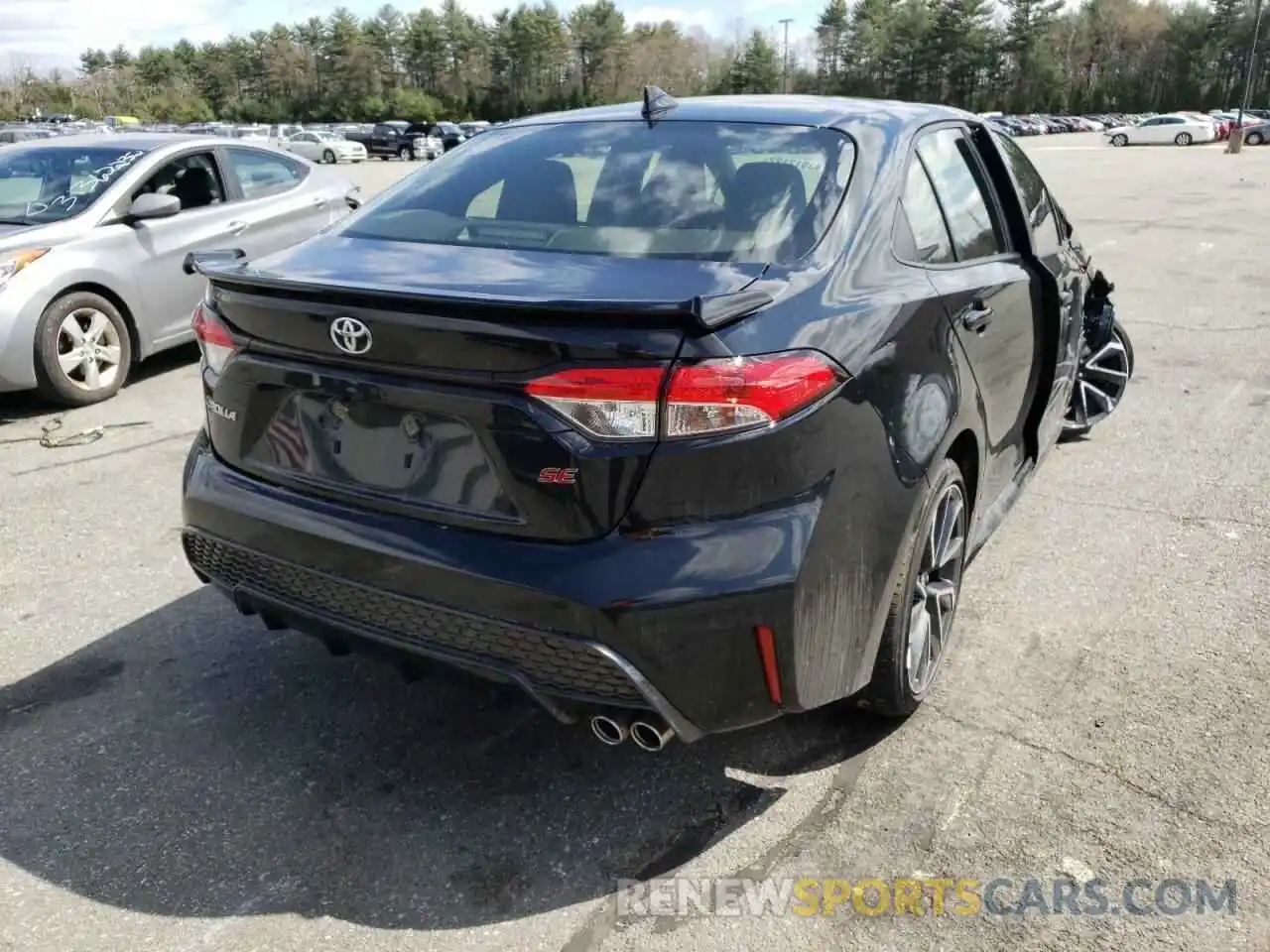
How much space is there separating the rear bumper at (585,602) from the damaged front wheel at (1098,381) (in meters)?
3.70

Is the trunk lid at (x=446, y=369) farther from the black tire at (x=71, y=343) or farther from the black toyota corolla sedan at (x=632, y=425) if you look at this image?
the black tire at (x=71, y=343)

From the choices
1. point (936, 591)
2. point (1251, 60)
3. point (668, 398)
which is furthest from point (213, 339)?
point (1251, 60)

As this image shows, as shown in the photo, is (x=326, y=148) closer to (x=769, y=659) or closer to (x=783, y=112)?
(x=783, y=112)

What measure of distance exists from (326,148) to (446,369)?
47.5 metres

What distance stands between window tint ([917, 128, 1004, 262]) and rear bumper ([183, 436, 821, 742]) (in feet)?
4.79

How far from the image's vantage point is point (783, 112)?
324cm

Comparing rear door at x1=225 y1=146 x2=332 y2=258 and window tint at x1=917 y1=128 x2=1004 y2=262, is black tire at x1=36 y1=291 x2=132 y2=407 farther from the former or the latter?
window tint at x1=917 y1=128 x2=1004 y2=262

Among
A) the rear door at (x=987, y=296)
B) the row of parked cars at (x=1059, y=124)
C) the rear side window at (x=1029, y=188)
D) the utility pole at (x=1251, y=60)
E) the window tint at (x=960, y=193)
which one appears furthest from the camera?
the row of parked cars at (x=1059, y=124)

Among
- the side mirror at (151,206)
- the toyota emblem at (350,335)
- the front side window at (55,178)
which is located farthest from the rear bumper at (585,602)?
the front side window at (55,178)

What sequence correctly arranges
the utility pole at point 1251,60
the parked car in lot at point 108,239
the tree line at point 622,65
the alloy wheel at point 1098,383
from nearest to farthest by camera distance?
the alloy wheel at point 1098,383, the parked car in lot at point 108,239, the utility pole at point 1251,60, the tree line at point 622,65

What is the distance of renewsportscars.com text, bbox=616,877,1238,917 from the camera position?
7.68 ft

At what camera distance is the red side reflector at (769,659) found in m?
2.22

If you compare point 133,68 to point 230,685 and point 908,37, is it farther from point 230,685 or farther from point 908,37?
point 230,685

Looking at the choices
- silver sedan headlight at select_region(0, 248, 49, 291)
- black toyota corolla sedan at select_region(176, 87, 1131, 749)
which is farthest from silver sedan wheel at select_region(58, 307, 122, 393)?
black toyota corolla sedan at select_region(176, 87, 1131, 749)
